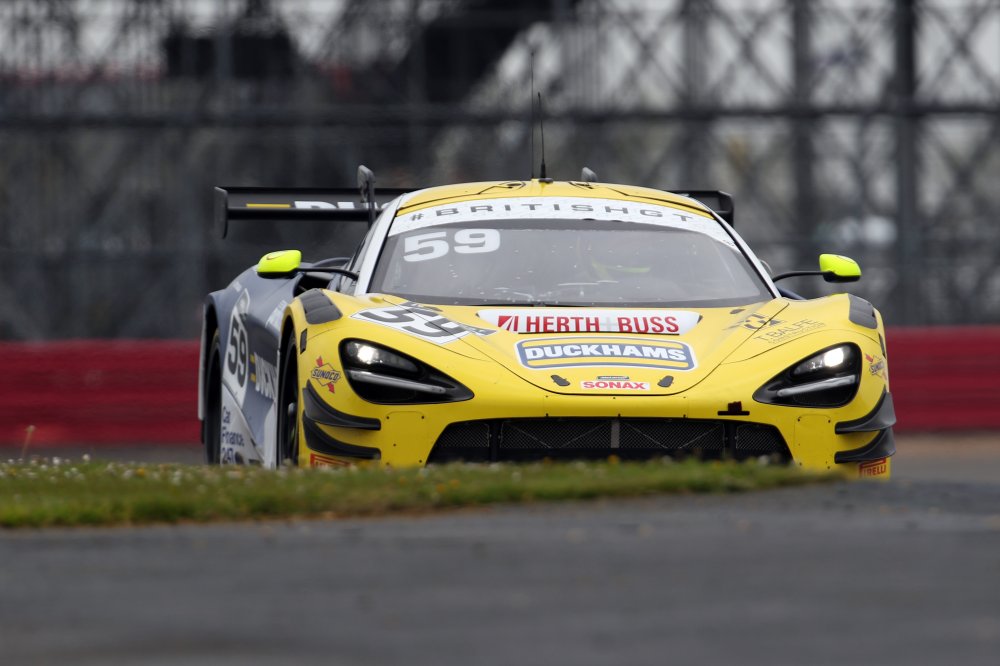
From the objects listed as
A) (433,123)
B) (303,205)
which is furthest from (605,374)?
(433,123)

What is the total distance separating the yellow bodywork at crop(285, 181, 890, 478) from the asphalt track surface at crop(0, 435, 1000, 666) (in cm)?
81

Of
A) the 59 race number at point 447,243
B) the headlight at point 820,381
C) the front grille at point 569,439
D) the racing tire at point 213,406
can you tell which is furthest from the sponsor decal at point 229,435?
the headlight at point 820,381

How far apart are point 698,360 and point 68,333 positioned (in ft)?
74.5

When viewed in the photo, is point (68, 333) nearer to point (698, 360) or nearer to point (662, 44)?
point (662, 44)

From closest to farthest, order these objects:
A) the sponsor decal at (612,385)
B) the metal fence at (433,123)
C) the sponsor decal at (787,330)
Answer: the sponsor decal at (612,385) < the sponsor decal at (787,330) < the metal fence at (433,123)

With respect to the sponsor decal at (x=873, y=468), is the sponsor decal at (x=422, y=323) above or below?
above

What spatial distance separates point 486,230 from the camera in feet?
28.7

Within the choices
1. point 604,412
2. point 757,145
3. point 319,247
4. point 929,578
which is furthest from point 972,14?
point 929,578

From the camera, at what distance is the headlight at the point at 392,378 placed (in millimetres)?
7301

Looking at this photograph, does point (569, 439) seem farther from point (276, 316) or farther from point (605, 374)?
point (276, 316)

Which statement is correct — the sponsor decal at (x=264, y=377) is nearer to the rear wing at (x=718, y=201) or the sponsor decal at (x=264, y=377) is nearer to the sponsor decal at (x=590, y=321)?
the sponsor decal at (x=590, y=321)

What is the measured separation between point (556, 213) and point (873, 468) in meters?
1.98

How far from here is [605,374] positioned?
7328mm

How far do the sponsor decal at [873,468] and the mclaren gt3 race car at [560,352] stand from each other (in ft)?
0.03
